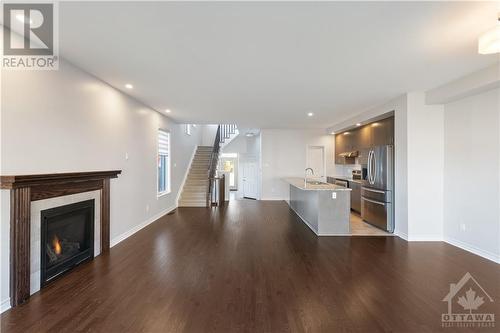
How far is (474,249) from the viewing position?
383cm

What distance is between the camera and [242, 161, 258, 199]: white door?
36.7 ft

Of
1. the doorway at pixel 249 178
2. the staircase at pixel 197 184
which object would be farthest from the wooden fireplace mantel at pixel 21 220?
the doorway at pixel 249 178

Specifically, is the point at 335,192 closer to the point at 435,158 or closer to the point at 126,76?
the point at 435,158

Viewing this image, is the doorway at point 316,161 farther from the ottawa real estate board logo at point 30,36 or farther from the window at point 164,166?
the ottawa real estate board logo at point 30,36

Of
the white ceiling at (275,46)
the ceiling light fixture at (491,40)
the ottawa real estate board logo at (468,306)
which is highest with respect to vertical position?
the white ceiling at (275,46)

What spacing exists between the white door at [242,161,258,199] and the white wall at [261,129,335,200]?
1.93 m

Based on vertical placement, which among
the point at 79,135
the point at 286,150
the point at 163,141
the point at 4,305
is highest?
the point at 163,141

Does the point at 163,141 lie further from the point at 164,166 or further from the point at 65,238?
the point at 65,238

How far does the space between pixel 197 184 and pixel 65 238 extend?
18.0 feet

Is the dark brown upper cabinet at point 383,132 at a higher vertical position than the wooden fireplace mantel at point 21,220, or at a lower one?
higher

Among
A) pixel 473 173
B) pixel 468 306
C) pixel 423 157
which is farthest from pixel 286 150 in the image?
pixel 468 306

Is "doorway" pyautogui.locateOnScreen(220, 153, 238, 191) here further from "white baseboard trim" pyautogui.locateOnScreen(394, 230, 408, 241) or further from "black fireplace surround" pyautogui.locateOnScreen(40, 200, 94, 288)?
Answer: "black fireplace surround" pyautogui.locateOnScreen(40, 200, 94, 288)

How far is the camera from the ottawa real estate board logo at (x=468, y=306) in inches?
85.2

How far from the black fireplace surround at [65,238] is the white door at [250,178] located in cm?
795
